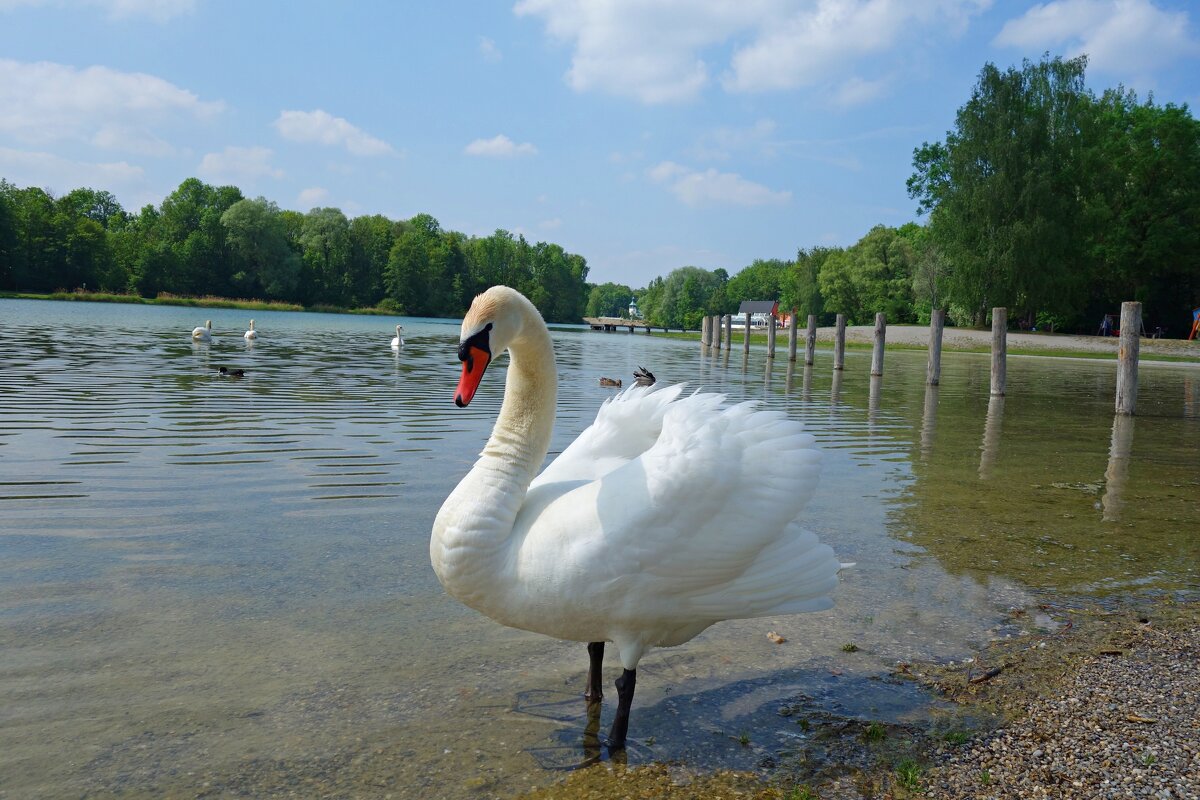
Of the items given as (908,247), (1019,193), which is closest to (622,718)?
(1019,193)

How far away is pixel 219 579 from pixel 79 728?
1.91m

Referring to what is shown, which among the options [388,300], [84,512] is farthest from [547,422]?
[388,300]

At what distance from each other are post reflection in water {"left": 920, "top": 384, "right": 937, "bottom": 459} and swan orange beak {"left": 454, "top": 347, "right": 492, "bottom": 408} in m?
8.39

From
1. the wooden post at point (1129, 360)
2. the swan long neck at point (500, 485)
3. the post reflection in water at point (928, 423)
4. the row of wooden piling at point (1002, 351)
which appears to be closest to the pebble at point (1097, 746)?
the swan long neck at point (500, 485)

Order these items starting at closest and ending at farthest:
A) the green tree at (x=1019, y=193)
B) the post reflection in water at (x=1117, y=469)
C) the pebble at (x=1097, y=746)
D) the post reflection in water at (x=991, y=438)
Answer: the pebble at (x=1097, y=746)
the post reflection in water at (x=1117, y=469)
the post reflection in water at (x=991, y=438)
the green tree at (x=1019, y=193)

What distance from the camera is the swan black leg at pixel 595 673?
157 inches

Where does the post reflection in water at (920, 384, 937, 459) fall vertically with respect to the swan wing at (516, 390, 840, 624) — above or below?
below

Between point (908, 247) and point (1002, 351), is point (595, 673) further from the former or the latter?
point (908, 247)

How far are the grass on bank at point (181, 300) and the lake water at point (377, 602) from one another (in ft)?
262

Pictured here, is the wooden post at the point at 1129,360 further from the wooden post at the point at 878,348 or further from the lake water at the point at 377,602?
the wooden post at the point at 878,348

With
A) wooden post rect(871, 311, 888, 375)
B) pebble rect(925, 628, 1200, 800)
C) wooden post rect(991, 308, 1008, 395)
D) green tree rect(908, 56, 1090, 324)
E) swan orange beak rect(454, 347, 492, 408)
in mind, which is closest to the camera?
pebble rect(925, 628, 1200, 800)

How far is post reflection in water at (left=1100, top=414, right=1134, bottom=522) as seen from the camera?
303 inches

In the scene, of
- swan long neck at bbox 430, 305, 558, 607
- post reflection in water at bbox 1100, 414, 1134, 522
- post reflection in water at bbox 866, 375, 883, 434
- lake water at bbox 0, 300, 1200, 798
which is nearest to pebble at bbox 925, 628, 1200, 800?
lake water at bbox 0, 300, 1200, 798

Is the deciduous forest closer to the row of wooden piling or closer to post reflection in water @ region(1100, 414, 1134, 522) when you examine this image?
the row of wooden piling
